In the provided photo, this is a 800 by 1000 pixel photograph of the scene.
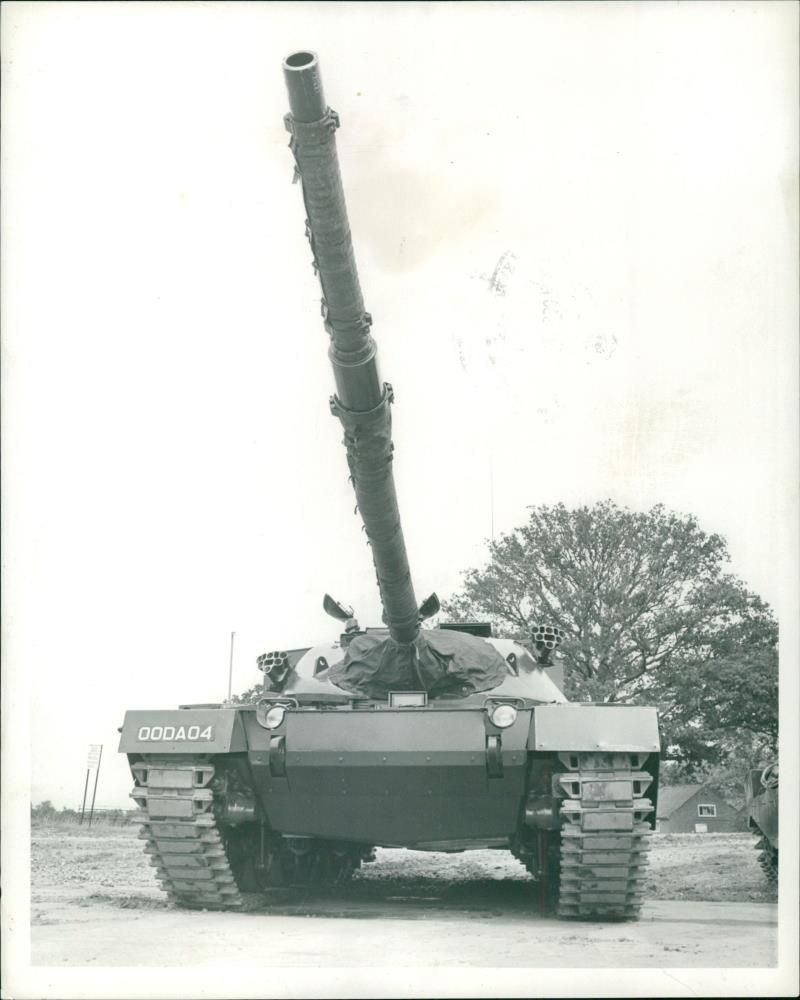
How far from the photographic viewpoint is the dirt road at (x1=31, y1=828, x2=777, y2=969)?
855 centimetres

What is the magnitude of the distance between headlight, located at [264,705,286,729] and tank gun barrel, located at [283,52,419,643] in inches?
46.5

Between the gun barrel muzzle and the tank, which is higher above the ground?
the gun barrel muzzle

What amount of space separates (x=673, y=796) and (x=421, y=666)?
17.5m

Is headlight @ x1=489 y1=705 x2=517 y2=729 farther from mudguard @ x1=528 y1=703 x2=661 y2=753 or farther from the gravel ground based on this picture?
the gravel ground

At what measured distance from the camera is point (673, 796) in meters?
27.4

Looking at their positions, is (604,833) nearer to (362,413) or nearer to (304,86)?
(362,413)

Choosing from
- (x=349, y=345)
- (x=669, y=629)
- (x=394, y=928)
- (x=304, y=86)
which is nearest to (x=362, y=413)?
(x=349, y=345)

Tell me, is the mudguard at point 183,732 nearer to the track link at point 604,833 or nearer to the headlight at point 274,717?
the headlight at point 274,717

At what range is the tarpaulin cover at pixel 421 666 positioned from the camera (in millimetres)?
11453

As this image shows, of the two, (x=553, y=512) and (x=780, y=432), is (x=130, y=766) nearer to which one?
(x=780, y=432)

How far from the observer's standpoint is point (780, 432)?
30.1ft

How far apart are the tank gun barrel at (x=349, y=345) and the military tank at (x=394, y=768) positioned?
0.02m

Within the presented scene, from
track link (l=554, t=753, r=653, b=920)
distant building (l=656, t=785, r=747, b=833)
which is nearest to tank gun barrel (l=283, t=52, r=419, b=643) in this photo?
track link (l=554, t=753, r=653, b=920)

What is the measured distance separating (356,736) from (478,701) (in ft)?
4.75
